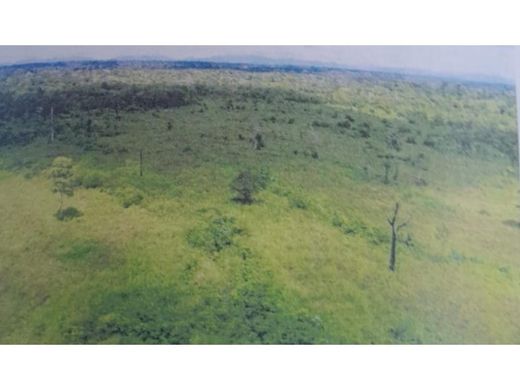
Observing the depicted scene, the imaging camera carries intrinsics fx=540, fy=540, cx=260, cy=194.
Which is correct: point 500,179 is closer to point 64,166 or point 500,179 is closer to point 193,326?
point 193,326

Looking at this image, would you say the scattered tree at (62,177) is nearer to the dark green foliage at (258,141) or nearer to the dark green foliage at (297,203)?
the dark green foliage at (258,141)

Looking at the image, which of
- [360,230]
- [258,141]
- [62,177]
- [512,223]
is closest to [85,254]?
[62,177]

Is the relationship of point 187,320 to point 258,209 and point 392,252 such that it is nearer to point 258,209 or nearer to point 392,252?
point 258,209

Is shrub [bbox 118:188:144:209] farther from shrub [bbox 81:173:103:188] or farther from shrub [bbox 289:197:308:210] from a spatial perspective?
shrub [bbox 289:197:308:210]

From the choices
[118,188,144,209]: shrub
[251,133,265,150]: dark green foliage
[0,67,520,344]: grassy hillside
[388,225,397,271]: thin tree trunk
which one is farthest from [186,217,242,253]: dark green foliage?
[388,225,397,271]: thin tree trunk
